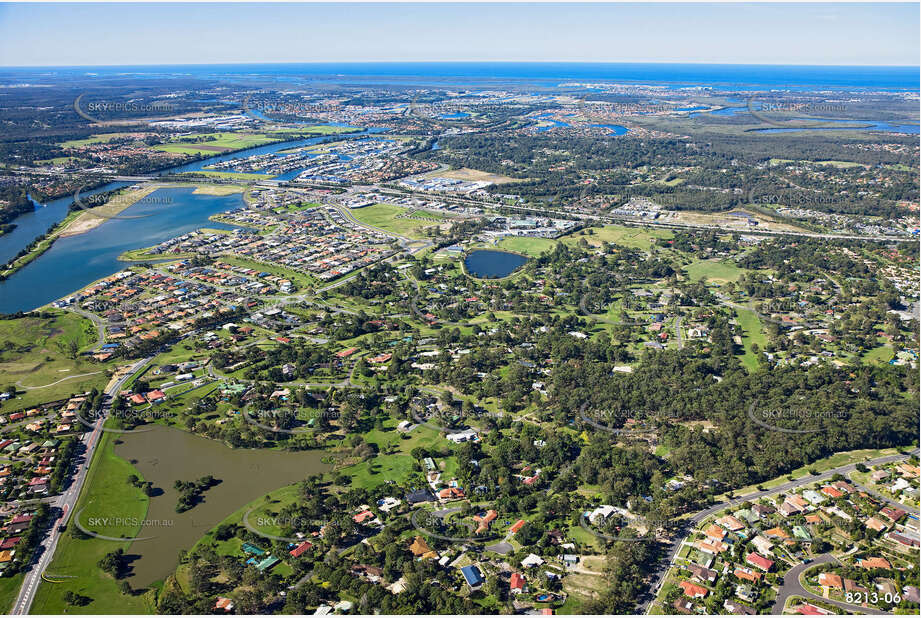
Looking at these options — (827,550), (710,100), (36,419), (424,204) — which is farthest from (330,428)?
(710,100)

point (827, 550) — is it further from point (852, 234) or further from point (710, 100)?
point (710, 100)

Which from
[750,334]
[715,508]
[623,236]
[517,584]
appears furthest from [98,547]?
[623,236]

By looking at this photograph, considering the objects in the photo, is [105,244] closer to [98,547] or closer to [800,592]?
[98,547]

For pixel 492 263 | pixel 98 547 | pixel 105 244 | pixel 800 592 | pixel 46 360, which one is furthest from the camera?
pixel 105 244

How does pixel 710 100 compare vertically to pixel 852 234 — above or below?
above

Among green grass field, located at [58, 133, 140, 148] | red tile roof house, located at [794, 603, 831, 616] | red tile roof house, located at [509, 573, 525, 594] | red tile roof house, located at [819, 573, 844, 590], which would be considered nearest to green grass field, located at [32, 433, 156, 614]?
A: red tile roof house, located at [509, 573, 525, 594]
